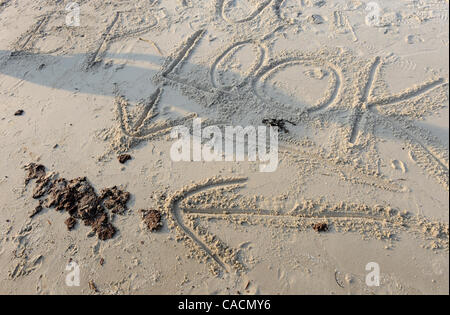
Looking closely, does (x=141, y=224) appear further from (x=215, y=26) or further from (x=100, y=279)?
(x=215, y=26)

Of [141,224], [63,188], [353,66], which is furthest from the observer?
[353,66]

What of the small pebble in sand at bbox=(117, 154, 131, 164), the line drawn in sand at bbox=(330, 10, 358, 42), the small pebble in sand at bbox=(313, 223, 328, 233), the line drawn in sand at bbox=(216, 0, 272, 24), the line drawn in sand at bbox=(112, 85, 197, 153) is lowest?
the small pebble in sand at bbox=(313, 223, 328, 233)

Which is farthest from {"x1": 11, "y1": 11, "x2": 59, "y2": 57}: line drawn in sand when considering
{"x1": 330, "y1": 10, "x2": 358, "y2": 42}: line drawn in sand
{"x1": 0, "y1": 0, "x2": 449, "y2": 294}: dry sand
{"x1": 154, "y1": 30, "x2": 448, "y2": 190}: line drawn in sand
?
{"x1": 330, "y1": 10, "x2": 358, "y2": 42}: line drawn in sand

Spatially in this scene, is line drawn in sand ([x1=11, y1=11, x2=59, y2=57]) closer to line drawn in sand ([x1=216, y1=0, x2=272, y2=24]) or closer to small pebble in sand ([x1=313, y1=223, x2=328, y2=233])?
line drawn in sand ([x1=216, y1=0, x2=272, y2=24])

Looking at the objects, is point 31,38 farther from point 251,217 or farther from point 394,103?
point 394,103
